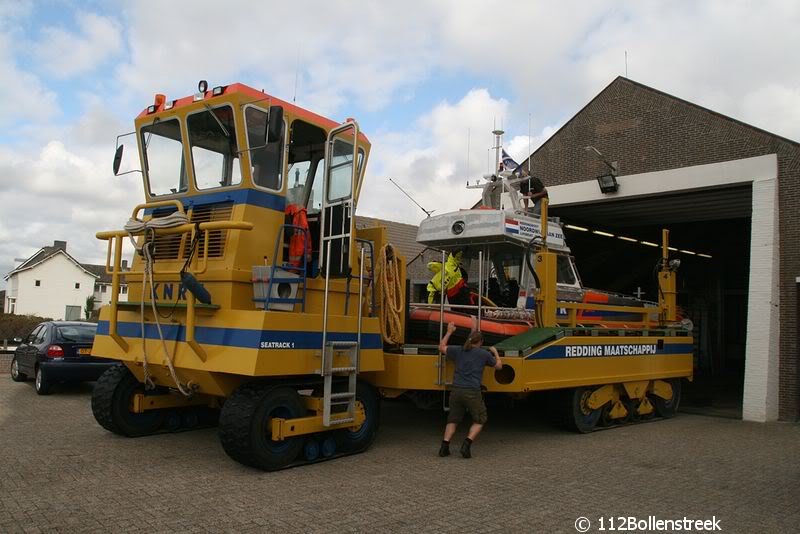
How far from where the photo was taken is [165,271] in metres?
7.39

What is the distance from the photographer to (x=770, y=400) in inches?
469

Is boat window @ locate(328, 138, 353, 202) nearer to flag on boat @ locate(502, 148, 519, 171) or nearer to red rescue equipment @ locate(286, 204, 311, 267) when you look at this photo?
red rescue equipment @ locate(286, 204, 311, 267)

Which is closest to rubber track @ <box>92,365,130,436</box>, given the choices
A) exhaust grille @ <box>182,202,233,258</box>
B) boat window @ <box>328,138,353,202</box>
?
exhaust grille @ <box>182,202,233,258</box>

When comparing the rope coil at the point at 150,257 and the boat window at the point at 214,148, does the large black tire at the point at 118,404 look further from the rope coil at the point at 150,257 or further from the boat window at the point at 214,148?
the boat window at the point at 214,148

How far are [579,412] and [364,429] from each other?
140 inches

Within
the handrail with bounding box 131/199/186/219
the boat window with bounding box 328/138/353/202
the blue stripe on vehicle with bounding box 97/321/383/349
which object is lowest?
the blue stripe on vehicle with bounding box 97/321/383/349

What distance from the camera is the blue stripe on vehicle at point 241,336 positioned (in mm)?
6320

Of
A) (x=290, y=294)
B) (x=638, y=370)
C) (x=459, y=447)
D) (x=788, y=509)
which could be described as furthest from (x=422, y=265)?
(x=788, y=509)

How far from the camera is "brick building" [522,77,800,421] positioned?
12.0 m

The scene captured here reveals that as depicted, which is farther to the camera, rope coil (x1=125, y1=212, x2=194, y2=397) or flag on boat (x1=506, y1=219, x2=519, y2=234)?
flag on boat (x1=506, y1=219, x2=519, y2=234)

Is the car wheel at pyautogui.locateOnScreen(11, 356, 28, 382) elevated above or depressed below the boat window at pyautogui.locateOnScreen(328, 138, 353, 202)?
below

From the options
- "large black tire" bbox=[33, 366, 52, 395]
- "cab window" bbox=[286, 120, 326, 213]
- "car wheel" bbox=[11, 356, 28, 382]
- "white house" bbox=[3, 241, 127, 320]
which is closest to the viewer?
"cab window" bbox=[286, 120, 326, 213]

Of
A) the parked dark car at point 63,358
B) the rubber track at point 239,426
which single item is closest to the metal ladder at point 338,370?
the rubber track at point 239,426

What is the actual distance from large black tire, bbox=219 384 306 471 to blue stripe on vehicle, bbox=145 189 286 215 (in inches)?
79.1
